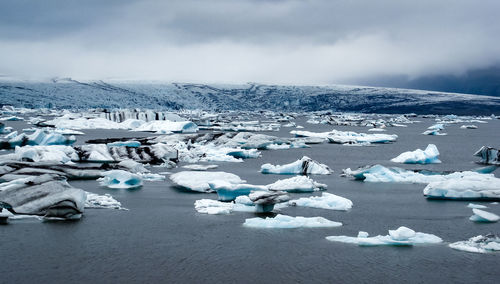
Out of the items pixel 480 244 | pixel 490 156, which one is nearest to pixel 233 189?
pixel 480 244

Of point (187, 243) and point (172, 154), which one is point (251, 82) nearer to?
point (172, 154)

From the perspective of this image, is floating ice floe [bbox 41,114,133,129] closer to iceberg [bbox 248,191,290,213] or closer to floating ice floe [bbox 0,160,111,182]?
floating ice floe [bbox 0,160,111,182]

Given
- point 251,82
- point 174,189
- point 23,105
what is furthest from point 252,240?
point 251,82

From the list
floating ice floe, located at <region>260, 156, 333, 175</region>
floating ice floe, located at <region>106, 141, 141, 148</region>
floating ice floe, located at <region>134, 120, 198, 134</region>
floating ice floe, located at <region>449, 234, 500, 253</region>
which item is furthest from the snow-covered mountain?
floating ice floe, located at <region>449, 234, 500, 253</region>

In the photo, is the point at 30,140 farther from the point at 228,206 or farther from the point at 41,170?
the point at 228,206

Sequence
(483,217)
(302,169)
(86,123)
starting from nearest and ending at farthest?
(483,217), (302,169), (86,123)

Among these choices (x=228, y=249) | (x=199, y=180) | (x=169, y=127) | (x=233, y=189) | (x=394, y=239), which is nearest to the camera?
(x=228, y=249)

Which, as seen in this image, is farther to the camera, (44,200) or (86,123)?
(86,123)
